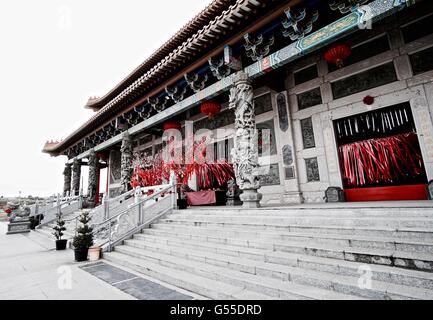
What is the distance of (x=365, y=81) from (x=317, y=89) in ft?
3.81

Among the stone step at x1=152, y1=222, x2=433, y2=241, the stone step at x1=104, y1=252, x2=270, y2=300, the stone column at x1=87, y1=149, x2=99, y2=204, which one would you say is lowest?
the stone step at x1=104, y1=252, x2=270, y2=300

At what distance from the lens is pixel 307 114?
6.47 meters

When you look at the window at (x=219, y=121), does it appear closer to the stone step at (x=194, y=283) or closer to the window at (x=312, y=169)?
the window at (x=312, y=169)

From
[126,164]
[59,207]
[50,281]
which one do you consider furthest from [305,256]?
[59,207]

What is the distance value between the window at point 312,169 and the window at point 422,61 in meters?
2.85

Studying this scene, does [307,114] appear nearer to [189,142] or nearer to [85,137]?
[189,142]

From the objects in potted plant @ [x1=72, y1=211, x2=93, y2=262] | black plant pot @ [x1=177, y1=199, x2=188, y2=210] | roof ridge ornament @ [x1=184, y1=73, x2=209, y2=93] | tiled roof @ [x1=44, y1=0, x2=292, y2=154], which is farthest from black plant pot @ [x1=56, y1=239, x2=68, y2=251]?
roof ridge ornament @ [x1=184, y1=73, x2=209, y2=93]

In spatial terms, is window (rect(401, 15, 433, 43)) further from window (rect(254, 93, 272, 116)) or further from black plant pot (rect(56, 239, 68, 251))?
black plant pot (rect(56, 239, 68, 251))

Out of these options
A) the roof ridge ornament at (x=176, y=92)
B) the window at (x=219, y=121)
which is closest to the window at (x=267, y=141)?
the window at (x=219, y=121)

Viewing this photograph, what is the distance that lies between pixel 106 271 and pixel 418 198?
6.51m

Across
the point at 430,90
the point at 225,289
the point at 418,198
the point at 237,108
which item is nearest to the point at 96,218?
the point at 237,108

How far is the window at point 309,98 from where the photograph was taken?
634 cm

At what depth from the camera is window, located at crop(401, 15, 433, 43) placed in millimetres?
4756

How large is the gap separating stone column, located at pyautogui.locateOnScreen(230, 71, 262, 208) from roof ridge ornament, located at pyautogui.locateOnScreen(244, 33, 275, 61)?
51 centimetres
